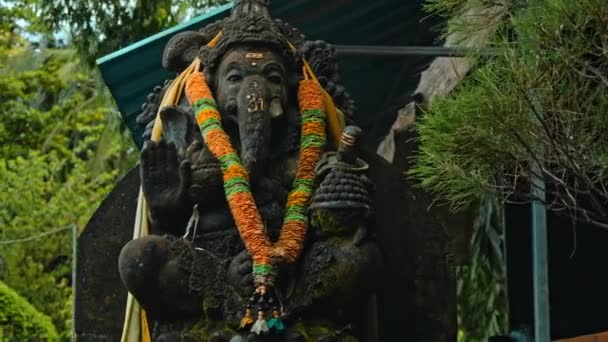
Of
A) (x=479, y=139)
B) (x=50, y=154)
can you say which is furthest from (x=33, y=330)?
(x=479, y=139)

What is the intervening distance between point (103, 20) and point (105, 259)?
22.2ft

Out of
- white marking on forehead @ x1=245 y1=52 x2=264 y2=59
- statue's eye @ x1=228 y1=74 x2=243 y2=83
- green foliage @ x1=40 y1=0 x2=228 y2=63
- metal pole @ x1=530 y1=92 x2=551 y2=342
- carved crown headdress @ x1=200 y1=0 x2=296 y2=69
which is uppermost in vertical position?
green foliage @ x1=40 y1=0 x2=228 y2=63

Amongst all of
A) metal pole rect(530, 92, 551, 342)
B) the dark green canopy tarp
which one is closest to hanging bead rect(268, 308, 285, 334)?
metal pole rect(530, 92, 551, 342)

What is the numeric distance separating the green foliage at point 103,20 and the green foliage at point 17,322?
224cm

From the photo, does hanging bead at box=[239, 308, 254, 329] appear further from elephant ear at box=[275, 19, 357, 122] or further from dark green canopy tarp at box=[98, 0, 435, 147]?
dark green canopy tarp at box=[98, 0, 435, 147]

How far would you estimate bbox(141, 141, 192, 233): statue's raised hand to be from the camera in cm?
1095

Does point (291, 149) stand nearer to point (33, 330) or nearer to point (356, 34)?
point (356, 34)

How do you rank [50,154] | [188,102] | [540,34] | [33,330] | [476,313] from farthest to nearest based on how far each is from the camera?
[50,154], [33,330], [476,313], [188,102], [540,34]

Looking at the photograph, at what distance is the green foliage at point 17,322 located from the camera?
1888 cm

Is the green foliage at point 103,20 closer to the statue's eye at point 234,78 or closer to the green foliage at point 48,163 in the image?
the green foliage at point 48,163

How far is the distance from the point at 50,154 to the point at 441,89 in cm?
1225

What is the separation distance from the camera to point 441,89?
15430 millimetres

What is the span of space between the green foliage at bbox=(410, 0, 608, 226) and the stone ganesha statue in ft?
2.45

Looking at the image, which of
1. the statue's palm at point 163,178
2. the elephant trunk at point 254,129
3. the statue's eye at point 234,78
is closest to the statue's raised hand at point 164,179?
the statue's palm at point 163,178
